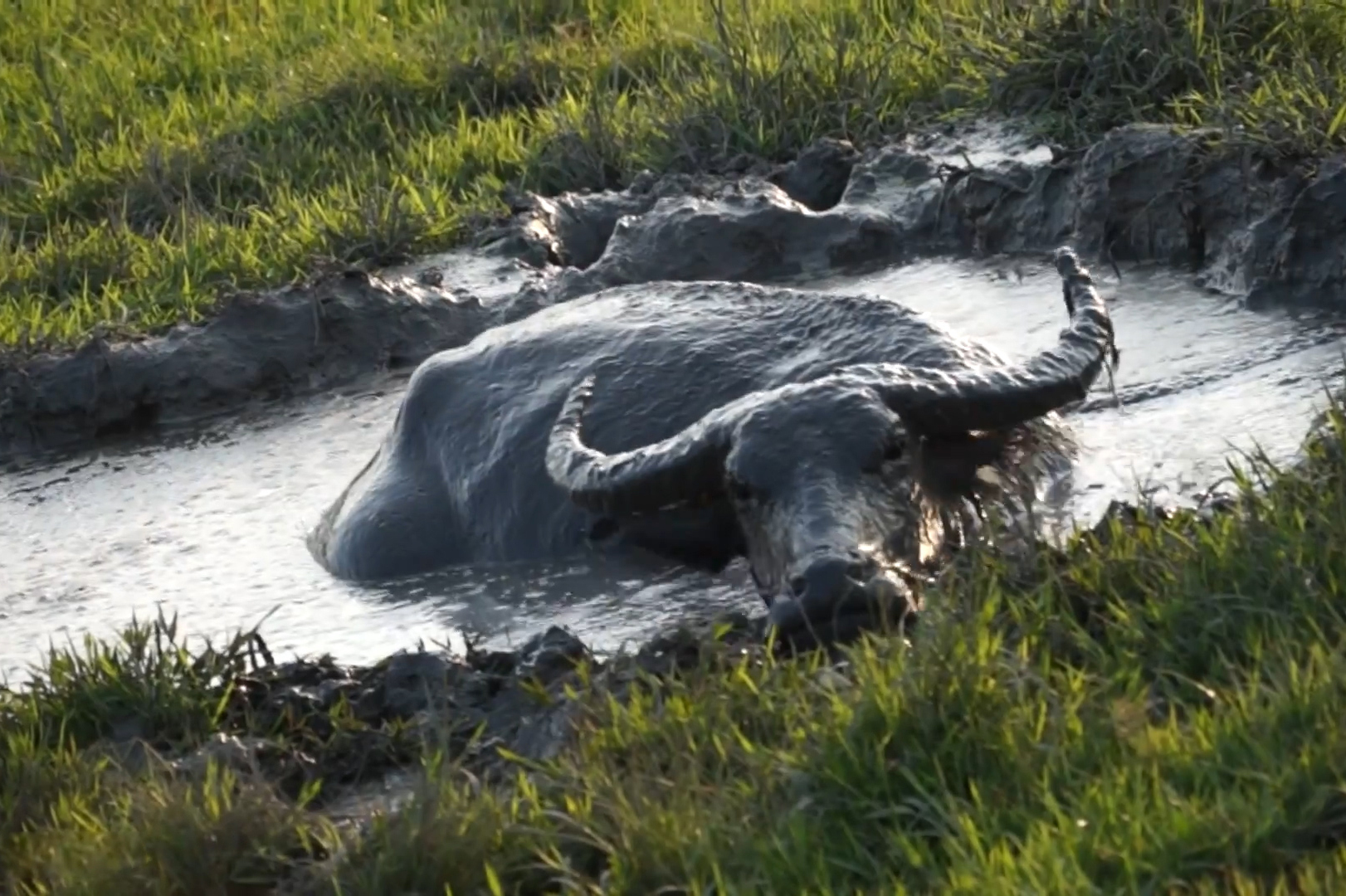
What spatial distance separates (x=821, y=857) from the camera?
3.25 metres

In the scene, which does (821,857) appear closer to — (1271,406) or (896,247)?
(1271,406)

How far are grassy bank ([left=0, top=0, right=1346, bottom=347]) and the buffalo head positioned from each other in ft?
7.30

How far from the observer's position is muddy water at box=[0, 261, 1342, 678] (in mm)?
5277

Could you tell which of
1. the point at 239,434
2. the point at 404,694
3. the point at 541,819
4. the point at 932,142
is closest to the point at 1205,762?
the point at 541,819

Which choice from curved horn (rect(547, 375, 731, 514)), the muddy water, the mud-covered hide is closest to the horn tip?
the mud-covered hide

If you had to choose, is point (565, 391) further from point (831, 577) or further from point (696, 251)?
point (696, 251)

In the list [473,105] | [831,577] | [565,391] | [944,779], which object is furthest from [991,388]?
[473,105]

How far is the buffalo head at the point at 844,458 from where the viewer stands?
4.65m

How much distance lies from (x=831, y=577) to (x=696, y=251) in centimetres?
377

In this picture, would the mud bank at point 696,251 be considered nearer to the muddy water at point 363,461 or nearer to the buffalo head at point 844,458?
the muddy water at point 363,461

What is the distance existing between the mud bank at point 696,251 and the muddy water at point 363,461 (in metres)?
0.20

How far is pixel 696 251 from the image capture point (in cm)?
781

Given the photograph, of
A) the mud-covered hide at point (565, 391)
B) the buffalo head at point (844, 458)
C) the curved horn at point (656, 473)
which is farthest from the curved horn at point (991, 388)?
the curved horn at point (656, 473)

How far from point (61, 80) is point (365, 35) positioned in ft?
4.71
